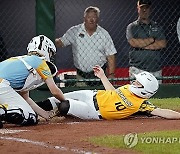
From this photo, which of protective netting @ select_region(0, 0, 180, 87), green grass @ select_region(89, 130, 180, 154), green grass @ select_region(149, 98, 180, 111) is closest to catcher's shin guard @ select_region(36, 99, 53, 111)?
green grass @ select_region(149, 98, 180, 111)

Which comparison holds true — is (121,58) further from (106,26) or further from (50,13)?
(50,13)

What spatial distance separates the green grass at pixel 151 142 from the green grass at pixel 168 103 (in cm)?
297

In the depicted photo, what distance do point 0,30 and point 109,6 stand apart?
7.21 ft

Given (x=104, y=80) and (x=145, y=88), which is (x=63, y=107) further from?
(x=145, y=88)

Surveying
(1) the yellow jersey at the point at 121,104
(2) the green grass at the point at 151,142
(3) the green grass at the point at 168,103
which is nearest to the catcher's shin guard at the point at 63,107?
(1) the yellow jersey at the point at 121,104

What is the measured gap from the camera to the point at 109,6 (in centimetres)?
1310

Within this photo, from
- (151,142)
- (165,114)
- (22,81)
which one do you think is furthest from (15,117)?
(151,142)

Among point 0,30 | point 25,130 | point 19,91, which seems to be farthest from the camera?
point 0,30

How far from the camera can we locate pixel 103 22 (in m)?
13.0

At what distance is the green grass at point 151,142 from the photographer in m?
6.07

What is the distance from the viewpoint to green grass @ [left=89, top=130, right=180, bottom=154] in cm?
607

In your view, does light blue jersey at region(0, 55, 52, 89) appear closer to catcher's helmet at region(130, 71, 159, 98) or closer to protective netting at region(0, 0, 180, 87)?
catcher's helmet at region(130, 71, 159, 98)

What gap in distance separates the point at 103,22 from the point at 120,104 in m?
4.76

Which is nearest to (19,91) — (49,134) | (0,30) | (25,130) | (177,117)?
(25,130)
